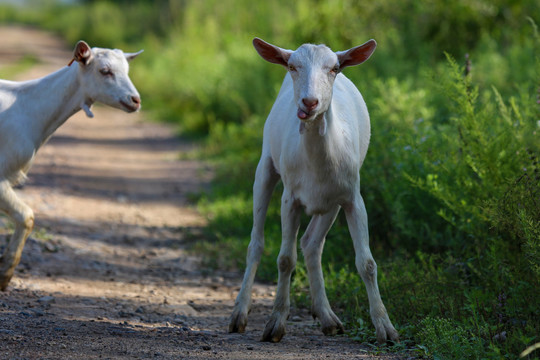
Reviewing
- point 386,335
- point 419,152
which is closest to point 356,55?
point 419,152

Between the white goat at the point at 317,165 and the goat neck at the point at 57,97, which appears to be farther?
the goat neck at the point at 57,97

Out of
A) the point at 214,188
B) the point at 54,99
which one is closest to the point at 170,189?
the point at 214,188

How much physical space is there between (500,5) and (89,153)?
7.44m

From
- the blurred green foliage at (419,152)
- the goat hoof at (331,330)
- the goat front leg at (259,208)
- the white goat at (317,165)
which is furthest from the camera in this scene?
the goat front leg at (259,208)

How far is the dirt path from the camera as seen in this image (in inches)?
165

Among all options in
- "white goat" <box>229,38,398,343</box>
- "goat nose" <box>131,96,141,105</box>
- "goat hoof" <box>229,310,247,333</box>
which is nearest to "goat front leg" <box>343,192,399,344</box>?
"white goat" <box>229,38,398,343</box>

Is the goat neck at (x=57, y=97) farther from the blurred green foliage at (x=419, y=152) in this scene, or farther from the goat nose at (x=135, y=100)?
the blurred green foliage at (x=419, y=152)

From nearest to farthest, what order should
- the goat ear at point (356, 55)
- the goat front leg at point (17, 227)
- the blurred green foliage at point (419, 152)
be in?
the goat ear at point (356, 55)
the blurred green foliage at point (419, 152)
the goat front leg at point (17, 227)

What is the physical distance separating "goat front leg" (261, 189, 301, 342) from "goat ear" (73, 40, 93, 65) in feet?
6.66

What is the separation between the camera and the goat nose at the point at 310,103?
392 cm

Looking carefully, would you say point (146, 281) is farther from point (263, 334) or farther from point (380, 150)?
point (380, 150)

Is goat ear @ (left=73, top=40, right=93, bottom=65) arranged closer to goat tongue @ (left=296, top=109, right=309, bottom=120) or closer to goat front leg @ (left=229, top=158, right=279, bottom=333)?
goat front leg @ (left=229, top=158, right=279, bottom=333)

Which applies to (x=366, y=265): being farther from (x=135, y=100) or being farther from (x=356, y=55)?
(x=135, y=100)

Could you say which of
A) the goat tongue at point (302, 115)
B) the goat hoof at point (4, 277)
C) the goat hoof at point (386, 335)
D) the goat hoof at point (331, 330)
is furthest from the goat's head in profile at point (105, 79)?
the goat hoof at point (386, 335)
